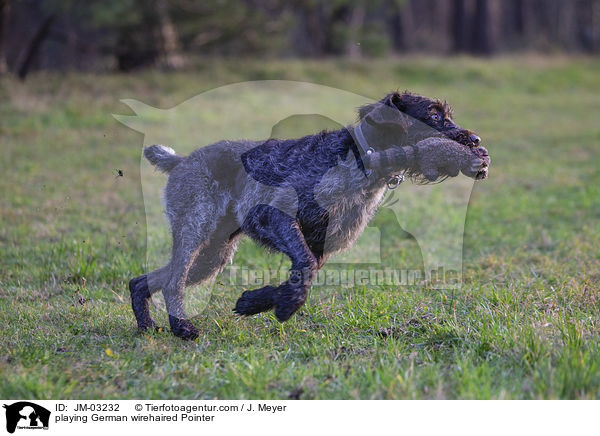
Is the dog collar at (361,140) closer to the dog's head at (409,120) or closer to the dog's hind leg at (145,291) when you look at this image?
the dog's head at (409,120)

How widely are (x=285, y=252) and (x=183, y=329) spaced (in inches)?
38.5

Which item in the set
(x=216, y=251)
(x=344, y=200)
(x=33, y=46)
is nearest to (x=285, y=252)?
(x=344, y=200)

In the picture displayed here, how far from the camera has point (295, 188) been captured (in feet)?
14.9

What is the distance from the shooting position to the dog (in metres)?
4.24

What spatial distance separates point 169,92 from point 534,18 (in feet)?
111

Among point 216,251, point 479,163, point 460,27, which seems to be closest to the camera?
point 479,163

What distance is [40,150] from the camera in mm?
11289

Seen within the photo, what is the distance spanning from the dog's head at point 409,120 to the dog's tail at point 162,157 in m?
1.67

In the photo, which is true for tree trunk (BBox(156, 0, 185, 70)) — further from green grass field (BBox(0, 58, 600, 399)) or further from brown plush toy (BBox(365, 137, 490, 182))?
brown plush toy (BBox(365, 137, 490, 182))

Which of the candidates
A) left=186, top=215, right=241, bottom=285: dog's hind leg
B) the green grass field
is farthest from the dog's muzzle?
left=186, top=215, right=241, bottom=285: dog's hind leg

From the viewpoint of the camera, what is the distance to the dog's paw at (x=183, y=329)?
4.45 metres
